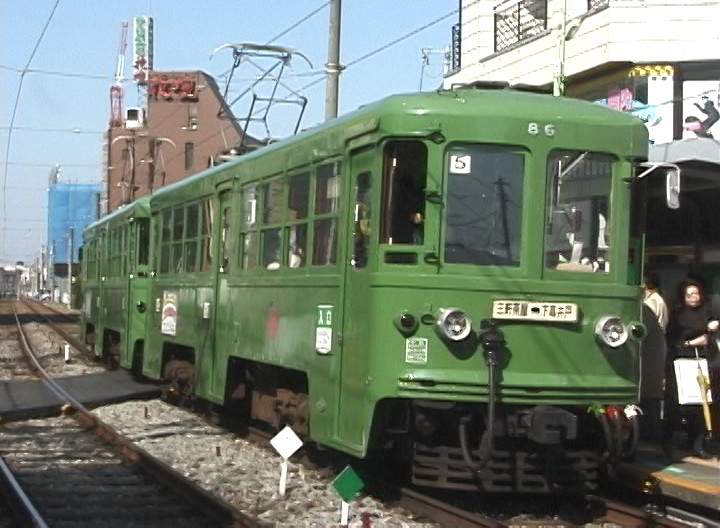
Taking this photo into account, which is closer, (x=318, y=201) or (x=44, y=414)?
(x=318, y=201)

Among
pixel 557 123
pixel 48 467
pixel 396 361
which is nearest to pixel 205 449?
pixel 48 467

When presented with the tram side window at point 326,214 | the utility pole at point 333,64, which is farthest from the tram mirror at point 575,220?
the utility pole at point 333,64

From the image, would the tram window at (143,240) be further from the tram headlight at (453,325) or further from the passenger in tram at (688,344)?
the tram headlight at (453,325)

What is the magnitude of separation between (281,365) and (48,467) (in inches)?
92.4

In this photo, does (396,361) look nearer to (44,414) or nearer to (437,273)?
(437,273)

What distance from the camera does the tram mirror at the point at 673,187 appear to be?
846 cm

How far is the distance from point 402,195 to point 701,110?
10.3m

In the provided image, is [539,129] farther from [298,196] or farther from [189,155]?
[189,155]

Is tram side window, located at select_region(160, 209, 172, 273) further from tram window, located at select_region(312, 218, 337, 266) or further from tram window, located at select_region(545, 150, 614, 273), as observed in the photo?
tram window, located at select_region(545, 150, 614, 273)

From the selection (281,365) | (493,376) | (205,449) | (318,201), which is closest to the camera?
(493,376)

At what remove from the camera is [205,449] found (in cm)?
1198

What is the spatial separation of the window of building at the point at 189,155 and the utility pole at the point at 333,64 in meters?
70.4

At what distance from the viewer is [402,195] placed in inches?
329

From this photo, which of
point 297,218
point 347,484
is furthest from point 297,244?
point 347,484
